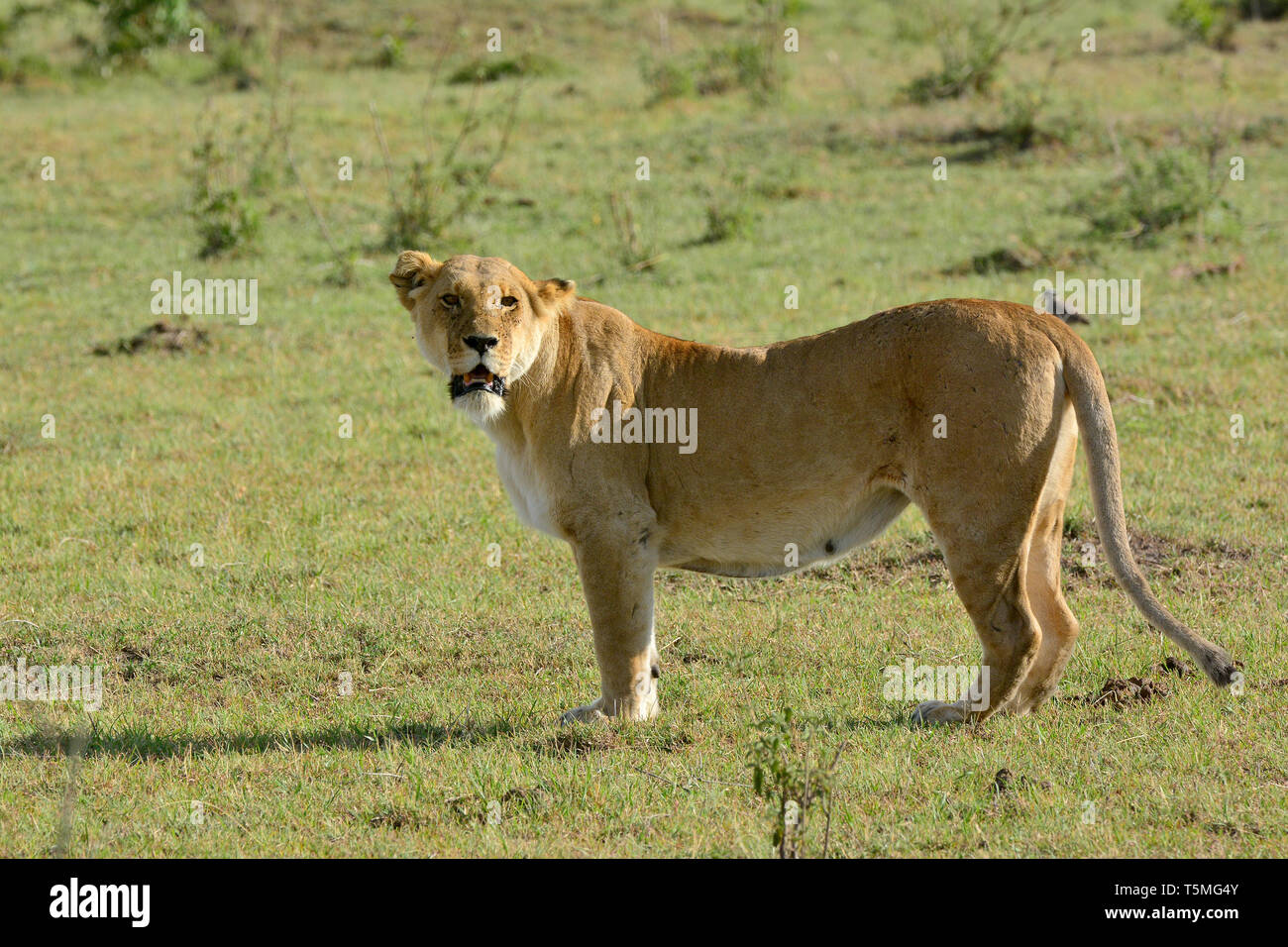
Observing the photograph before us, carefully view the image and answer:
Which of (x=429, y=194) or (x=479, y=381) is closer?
(x=479, y=381)

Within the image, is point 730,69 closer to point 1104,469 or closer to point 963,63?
point 963,63

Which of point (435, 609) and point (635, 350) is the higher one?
point (635, 350)

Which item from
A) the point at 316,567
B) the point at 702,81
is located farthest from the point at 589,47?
the point at 316,567

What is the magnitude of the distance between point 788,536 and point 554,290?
4.39ft

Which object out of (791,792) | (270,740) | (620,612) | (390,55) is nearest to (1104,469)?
(791,792)

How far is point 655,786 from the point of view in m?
5.13

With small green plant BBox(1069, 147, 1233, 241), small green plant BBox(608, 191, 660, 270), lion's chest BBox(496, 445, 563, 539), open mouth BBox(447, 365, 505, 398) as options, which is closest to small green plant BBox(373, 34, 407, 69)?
small green plant BBox(608, 191, 660, 270)

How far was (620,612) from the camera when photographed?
559 cm

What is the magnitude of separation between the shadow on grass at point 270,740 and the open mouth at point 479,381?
1343 millimetres

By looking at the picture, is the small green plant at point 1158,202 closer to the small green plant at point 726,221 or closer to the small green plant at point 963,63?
the small green plant at point 726,221

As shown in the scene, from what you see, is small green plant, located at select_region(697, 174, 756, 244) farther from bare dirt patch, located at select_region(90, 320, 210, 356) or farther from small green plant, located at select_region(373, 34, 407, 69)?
small green plant, located at select_region(373, 34, 407, 69)

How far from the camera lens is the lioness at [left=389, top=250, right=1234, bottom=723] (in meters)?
5.30

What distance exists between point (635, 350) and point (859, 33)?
20.6 metres
